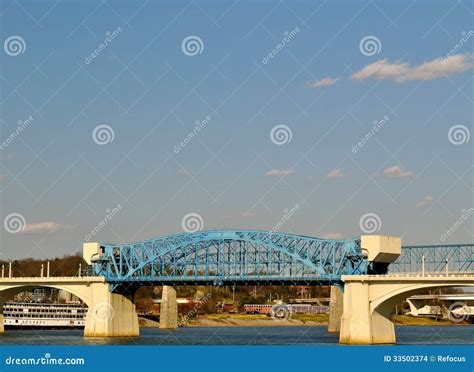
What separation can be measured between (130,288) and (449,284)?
50387 millimetres

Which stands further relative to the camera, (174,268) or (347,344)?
(174,268)

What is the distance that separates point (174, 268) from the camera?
6043 inches

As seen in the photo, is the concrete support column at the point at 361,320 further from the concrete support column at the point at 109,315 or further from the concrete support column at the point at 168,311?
the concrete support column at the point at 168,311

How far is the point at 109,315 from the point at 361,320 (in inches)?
1469

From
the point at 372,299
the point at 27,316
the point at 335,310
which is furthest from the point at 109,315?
the point at 27,316

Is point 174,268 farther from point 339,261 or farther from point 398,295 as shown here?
point 398,295

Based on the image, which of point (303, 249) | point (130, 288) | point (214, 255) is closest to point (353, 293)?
point (303, 249)

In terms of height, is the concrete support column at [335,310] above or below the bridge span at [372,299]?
above

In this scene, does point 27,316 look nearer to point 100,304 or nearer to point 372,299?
point 100,304

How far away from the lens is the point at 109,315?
486 ft

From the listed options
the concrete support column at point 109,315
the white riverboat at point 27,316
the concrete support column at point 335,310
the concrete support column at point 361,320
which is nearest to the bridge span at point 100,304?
the concrete support column at point 109,315

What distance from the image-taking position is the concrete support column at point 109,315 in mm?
148000

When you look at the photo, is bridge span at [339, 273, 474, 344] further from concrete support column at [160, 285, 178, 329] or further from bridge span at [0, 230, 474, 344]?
concrete support column at [160, 285, 178, 329]

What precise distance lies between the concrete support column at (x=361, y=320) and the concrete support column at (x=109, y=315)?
34.7m
